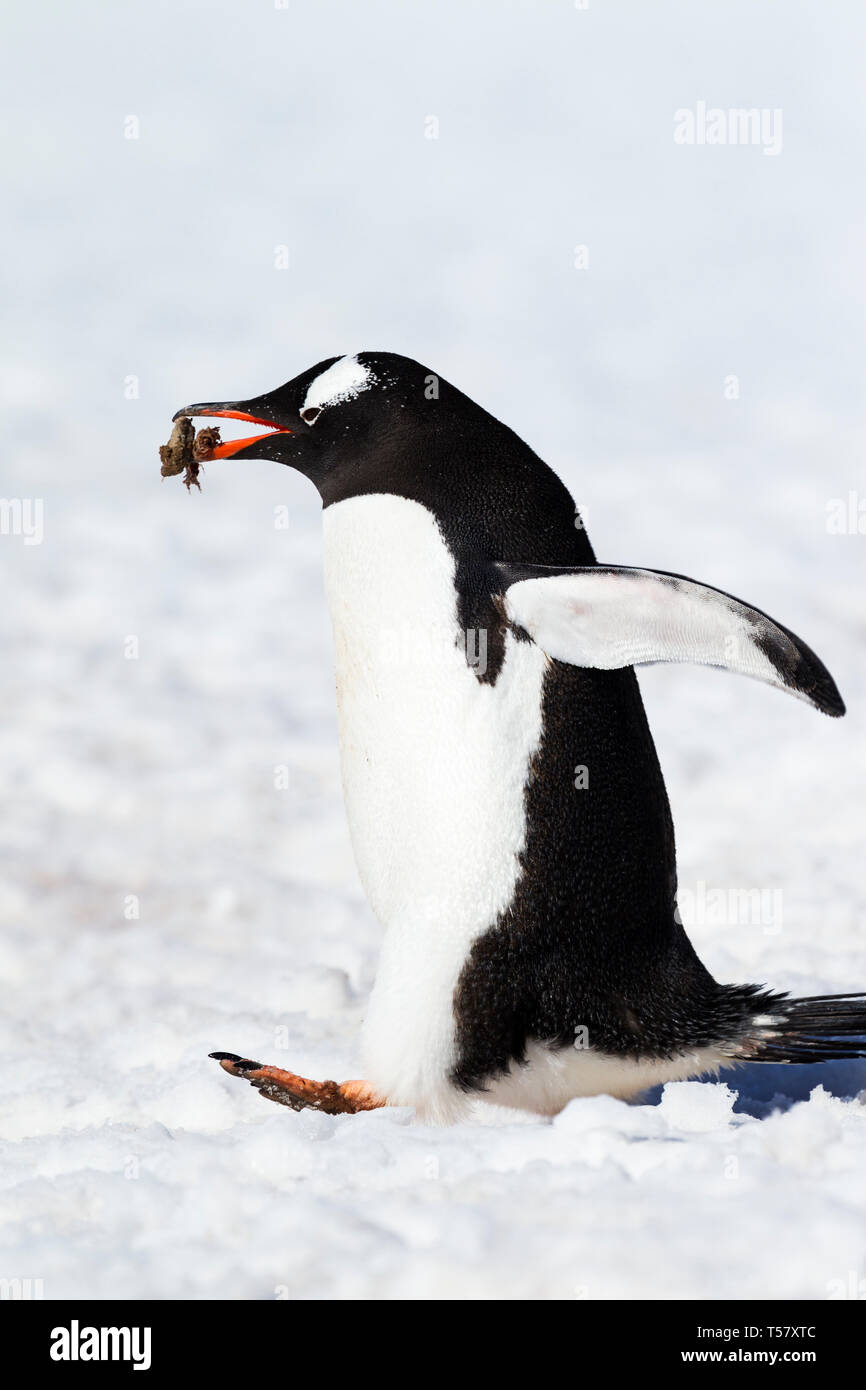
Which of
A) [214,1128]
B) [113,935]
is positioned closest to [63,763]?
[113,935]

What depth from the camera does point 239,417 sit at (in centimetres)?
246

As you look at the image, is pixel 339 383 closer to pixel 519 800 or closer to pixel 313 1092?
pixel 519 800

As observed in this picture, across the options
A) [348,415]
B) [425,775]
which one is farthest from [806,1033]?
[348,415]

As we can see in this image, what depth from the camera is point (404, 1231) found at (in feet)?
5.16

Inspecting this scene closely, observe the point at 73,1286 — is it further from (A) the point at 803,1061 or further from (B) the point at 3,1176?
(A) the point at 803,1061

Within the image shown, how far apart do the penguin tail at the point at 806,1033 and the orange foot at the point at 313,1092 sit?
1.70 feet

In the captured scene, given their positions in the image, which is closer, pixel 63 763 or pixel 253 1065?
pixel 253 1065

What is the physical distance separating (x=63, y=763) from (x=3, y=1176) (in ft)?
8.61

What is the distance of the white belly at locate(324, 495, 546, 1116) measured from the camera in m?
2.01

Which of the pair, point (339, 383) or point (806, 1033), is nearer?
point (806, 1033)

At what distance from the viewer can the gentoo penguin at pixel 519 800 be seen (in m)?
2.00

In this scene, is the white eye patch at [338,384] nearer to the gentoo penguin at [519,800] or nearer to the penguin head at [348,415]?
the penguin head at [348,415]

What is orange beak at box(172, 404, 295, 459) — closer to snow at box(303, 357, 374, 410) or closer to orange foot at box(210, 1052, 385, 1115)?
snow at box(303, 357, 374, 410)

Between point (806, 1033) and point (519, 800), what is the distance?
1.69ft
